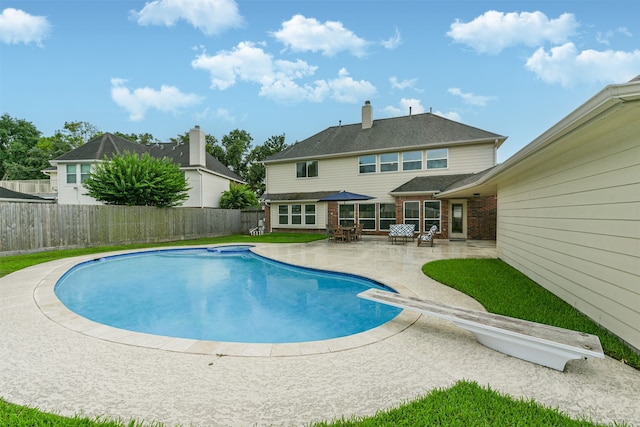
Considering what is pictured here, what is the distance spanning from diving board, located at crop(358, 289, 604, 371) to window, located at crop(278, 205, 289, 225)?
16.6 m

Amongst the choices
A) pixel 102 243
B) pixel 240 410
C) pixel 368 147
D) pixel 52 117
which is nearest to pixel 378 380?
pixel 240 410

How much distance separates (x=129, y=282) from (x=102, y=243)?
7.02 m

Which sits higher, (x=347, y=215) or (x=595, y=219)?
(x=595, y=219)

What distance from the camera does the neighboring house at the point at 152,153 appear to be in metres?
20.8

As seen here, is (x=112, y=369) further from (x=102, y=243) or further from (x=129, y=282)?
(x=102, y=243)

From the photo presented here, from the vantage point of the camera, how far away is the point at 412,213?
15859 millimetres

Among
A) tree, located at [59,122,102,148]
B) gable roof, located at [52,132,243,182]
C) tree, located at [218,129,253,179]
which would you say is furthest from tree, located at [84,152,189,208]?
tree, located at [59,122,102,148]

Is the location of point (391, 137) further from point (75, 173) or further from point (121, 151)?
point (75, 173)

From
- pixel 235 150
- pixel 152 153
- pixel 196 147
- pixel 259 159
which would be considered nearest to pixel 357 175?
pixel 196 147

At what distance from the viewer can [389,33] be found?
13.8 m

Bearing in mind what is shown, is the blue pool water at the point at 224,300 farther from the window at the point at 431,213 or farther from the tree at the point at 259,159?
the tree at the point at 259,159

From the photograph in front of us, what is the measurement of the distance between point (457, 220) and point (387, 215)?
12.2 feet

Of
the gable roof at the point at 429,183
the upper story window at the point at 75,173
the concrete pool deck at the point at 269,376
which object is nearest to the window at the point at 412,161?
the gable roof at the point at 429,183

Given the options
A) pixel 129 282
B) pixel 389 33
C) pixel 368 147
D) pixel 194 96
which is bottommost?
pixel 129 282
